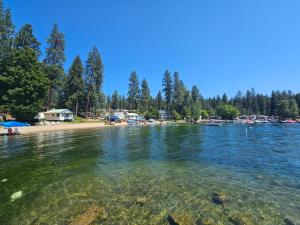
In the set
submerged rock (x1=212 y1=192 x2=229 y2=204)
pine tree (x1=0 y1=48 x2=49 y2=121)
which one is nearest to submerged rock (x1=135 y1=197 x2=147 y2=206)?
submerged rock (x1=212 y1=192 x2=229 y2=204)

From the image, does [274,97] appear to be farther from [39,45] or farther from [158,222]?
[158,222]

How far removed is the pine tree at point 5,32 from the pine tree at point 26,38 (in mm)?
4669

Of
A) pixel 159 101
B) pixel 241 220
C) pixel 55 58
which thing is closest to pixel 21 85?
pixel 55 58

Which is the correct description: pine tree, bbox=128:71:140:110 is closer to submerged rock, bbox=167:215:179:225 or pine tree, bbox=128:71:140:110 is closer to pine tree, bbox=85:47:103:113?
pine tree, bbox=85:47:103:113

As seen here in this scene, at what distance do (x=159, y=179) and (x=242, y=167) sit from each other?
771 cm

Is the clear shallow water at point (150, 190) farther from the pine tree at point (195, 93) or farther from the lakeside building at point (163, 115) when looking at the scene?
the pine tree at point (195, 93)

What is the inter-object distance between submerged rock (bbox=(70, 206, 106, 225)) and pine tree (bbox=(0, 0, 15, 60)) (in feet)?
206

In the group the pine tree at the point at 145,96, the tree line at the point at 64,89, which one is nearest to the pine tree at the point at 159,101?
the tree line at the point at 64,89

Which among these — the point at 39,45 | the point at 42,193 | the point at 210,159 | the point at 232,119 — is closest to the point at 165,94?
the point at 232,119

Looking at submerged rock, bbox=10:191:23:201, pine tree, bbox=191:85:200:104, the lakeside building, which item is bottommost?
submerged rock, bbox=10:191:23:201

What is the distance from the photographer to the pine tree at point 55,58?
7612 cm

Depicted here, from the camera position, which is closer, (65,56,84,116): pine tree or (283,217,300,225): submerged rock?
(283,217,300,225): submerged rock

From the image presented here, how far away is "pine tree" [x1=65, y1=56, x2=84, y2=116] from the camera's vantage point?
93.8m

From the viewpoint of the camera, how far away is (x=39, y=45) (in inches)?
2857
